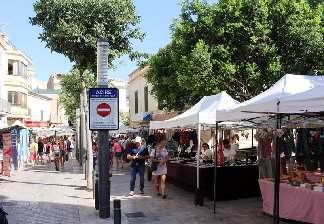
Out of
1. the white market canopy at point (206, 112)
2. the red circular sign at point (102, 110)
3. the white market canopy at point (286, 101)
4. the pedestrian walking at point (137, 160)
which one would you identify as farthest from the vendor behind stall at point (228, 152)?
the red circular sign at point (102, 110)

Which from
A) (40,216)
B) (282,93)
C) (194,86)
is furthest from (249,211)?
(194,86)

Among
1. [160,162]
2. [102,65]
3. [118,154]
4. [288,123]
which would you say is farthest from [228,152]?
[118,154]

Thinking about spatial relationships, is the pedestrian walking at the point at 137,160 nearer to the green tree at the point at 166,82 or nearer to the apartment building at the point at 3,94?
the green tree at the point at 166,82

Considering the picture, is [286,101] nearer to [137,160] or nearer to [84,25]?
[137,160]

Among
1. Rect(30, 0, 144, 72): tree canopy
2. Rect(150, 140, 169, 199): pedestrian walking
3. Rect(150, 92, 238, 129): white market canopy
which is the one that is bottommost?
Rect(150, 140, 169, 199): pedestrian walking

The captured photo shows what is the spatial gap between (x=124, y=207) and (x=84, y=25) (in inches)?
258

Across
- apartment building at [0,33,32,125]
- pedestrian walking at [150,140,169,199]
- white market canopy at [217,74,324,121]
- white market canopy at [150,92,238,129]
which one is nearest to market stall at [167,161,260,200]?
pedestrian walking at [150,140,169,199]

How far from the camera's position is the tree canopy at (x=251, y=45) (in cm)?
2241

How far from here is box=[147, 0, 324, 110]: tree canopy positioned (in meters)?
22.4

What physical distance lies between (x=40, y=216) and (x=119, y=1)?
8129mm

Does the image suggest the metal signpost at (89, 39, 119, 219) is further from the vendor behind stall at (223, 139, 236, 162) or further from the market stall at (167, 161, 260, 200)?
the vendor behind stall at (223, 139, 236, 162)

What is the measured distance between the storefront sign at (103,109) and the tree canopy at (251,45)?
11.0m

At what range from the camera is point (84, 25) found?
1705cm

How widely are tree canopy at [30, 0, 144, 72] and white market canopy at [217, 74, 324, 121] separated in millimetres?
6952
